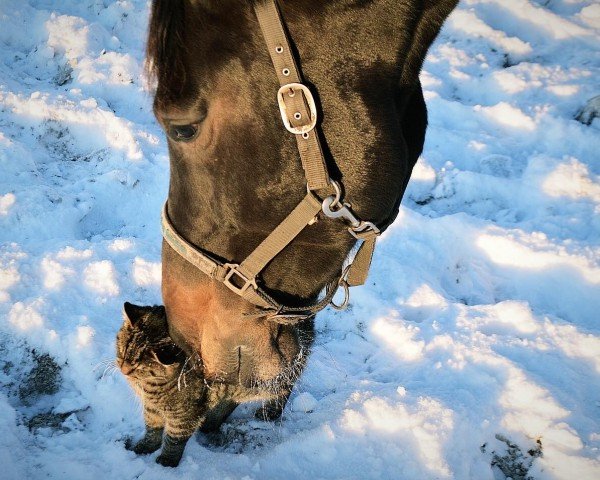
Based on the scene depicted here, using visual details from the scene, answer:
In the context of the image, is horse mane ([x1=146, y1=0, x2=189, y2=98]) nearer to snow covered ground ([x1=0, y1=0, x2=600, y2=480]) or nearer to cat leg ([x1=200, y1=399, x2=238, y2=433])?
snow covered ground ([x1=0, y1=0, x2=600, y2=480])

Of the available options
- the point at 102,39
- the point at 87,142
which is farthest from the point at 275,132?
the point at 102,39

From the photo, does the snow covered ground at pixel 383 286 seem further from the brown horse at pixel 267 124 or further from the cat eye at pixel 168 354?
the cat eye at pixel 168 354

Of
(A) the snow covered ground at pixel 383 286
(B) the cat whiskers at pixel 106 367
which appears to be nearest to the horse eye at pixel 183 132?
(A) the snow covered ground at pixel 383 286

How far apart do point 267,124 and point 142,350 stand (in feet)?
4.27

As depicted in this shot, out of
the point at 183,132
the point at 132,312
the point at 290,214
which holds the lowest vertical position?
the point at 132,312

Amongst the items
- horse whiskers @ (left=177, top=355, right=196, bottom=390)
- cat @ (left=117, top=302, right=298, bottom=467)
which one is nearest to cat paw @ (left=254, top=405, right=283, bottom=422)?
cat @ (left=117, top=302, right=298, bottom=467)

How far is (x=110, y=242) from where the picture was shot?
10.5 feet

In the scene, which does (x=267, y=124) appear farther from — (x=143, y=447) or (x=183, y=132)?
(x=143, y=447)

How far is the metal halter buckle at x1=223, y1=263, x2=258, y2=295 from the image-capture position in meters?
1.43

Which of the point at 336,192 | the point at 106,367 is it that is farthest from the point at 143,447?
the point at 336,192

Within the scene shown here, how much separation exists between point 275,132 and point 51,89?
13.6ft

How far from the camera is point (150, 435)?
2.23m

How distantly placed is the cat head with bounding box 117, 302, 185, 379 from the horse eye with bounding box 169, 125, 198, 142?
3.38ft

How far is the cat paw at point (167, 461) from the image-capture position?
218 cm
